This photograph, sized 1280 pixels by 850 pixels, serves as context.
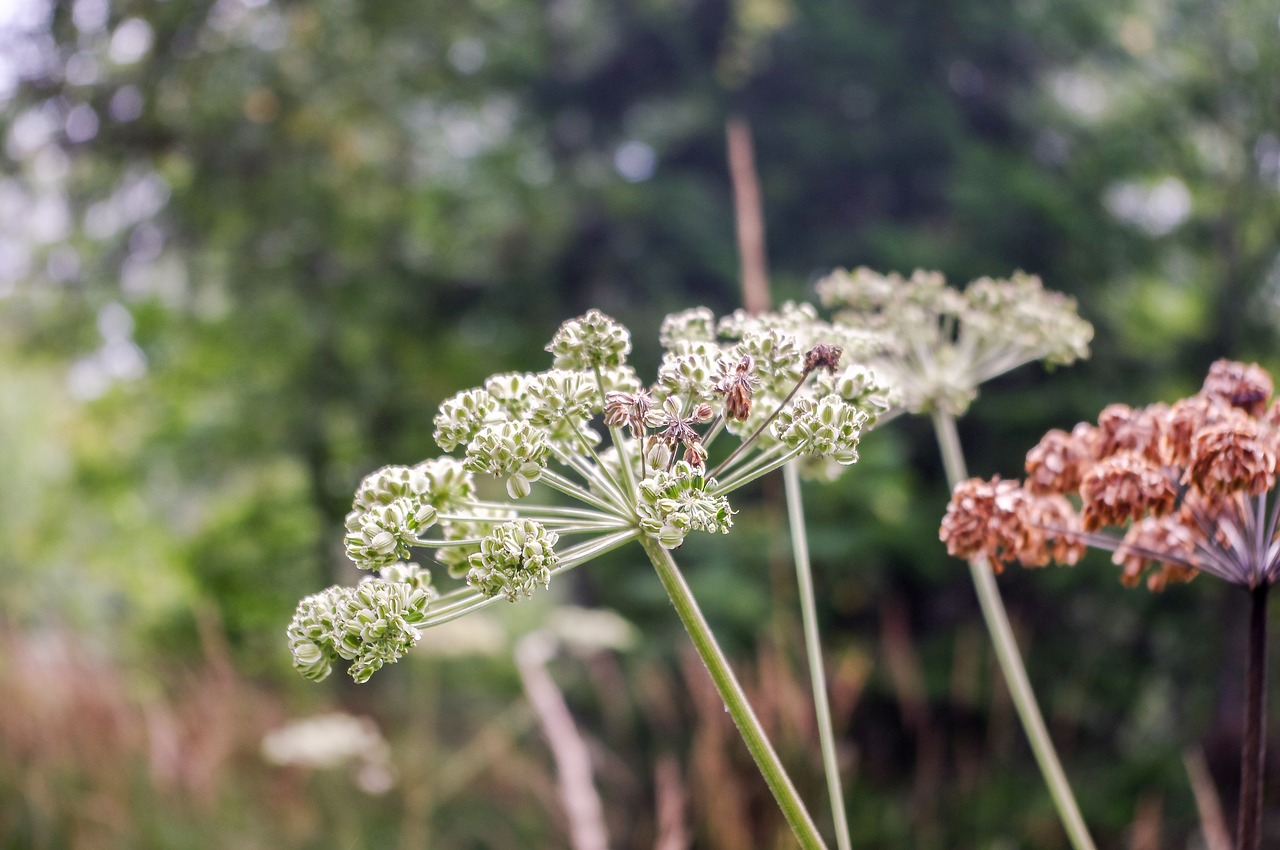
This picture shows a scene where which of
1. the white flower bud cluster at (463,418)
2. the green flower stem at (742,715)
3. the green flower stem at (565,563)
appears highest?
the white flower bud cluster at (463,418)

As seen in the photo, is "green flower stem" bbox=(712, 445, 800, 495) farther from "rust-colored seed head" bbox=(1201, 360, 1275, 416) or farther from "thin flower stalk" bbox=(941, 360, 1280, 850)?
"rust-colored seed head" bbox=(1201, 360, 1275, 416)

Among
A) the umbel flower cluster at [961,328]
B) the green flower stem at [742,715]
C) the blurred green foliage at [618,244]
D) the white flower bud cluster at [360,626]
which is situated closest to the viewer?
the green flower stem at [742,715]

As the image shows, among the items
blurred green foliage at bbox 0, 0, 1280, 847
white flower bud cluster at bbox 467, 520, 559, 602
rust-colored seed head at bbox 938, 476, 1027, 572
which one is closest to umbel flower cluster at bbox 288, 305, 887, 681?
white flower bud cluster at bbox 467, 520, 559, 602

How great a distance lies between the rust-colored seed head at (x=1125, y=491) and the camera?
988 millimetres

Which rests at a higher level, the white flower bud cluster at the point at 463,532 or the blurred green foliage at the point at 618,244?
the blurred green foliage at the point at 618,244

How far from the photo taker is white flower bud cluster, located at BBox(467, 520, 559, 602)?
2.77 feet

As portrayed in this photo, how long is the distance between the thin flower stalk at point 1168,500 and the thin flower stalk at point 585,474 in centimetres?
21

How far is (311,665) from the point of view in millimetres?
884

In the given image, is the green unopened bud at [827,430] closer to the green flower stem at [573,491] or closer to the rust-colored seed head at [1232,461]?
the green flower stem at [573,491]

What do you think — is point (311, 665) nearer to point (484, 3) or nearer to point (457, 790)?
point (457, 790)

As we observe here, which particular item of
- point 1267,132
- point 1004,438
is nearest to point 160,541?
point 1004,438

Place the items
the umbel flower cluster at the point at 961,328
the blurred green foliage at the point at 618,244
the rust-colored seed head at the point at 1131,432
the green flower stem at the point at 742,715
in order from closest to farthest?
the green flower stem at the point at 742,715
the rust-colored seed head at the point at 1131,432
the umbel flower cluster at the point at 961,328
the blurred green foliage at the point at 618,244

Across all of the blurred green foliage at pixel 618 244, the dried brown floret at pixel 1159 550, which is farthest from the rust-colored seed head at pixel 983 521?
the blurred green foliage at pixel 618 244

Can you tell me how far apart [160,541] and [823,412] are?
9612 mm
